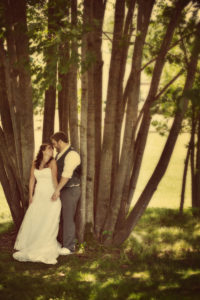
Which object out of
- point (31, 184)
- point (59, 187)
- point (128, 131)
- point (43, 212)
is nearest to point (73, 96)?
point (128, 131)

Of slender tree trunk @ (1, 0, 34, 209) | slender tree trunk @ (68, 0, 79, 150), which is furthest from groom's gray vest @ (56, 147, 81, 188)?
slender tree trunk @ (1, 0, 34, 209)

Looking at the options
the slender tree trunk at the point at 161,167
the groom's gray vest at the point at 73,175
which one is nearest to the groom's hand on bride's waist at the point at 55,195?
the groom's gray vest at the point at 73,175

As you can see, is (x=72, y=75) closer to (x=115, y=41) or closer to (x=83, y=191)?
(x=115, y=41)

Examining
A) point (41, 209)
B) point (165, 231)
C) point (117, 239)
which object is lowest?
point (165, 231)

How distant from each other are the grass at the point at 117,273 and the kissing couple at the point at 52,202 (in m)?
0.38

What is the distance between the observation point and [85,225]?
7770mm

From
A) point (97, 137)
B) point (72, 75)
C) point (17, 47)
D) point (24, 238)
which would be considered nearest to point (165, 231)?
point (97, 137)

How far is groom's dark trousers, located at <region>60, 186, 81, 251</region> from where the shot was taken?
7.20 m

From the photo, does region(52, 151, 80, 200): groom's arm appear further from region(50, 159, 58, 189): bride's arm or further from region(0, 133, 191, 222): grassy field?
region(0, 133, 191, 222): grassy field

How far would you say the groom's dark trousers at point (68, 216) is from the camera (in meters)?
7.20

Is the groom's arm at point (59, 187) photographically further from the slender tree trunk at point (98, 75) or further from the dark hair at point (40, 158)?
the slender tree trunk at point (98, 75)

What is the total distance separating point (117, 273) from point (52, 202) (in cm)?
187

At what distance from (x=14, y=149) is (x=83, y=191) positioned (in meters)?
1.92

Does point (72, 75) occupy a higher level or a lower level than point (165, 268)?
higher
